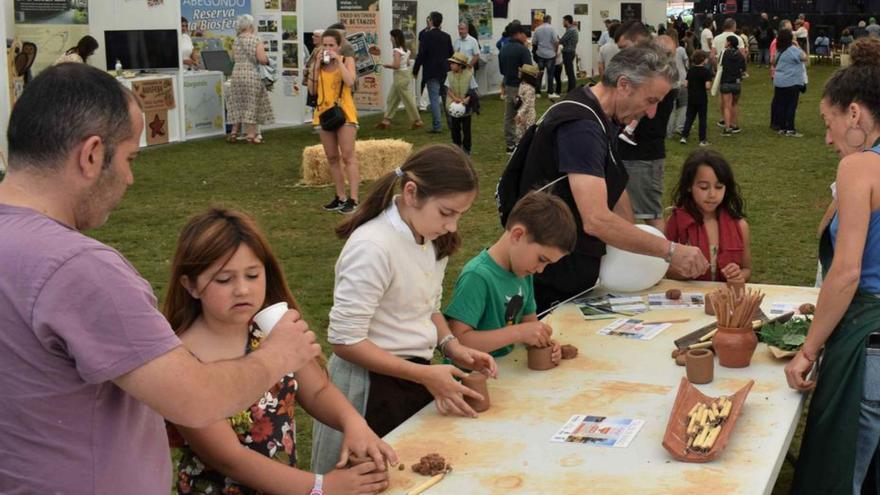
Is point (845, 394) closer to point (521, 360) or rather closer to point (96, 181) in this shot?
point (521, 360)

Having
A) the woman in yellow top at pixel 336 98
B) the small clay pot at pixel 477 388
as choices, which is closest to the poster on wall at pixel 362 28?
the woman in yellow top at pixel 336 98

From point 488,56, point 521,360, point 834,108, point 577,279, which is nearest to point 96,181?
point 521,360

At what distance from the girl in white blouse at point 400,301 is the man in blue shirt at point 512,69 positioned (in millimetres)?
10383

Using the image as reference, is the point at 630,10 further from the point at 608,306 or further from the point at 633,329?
the point at 633,329

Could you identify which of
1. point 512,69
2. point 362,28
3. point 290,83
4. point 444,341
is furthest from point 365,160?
point 444,341

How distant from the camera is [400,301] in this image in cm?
294

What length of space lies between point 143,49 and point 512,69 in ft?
15.7

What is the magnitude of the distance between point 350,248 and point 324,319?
335 centimetres

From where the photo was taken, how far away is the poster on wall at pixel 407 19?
722 inches

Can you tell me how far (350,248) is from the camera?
2877 millimetres

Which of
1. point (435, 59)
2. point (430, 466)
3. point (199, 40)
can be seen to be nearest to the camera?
point (430, 466)

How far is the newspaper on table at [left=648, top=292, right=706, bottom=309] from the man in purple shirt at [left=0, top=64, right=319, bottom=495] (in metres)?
2.56

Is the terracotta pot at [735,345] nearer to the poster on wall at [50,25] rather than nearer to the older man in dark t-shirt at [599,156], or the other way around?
the older man in dark t-shirt at [599,156]

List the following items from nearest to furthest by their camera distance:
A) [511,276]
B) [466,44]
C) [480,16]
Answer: [511,276]
[466,44]
[480,16]
